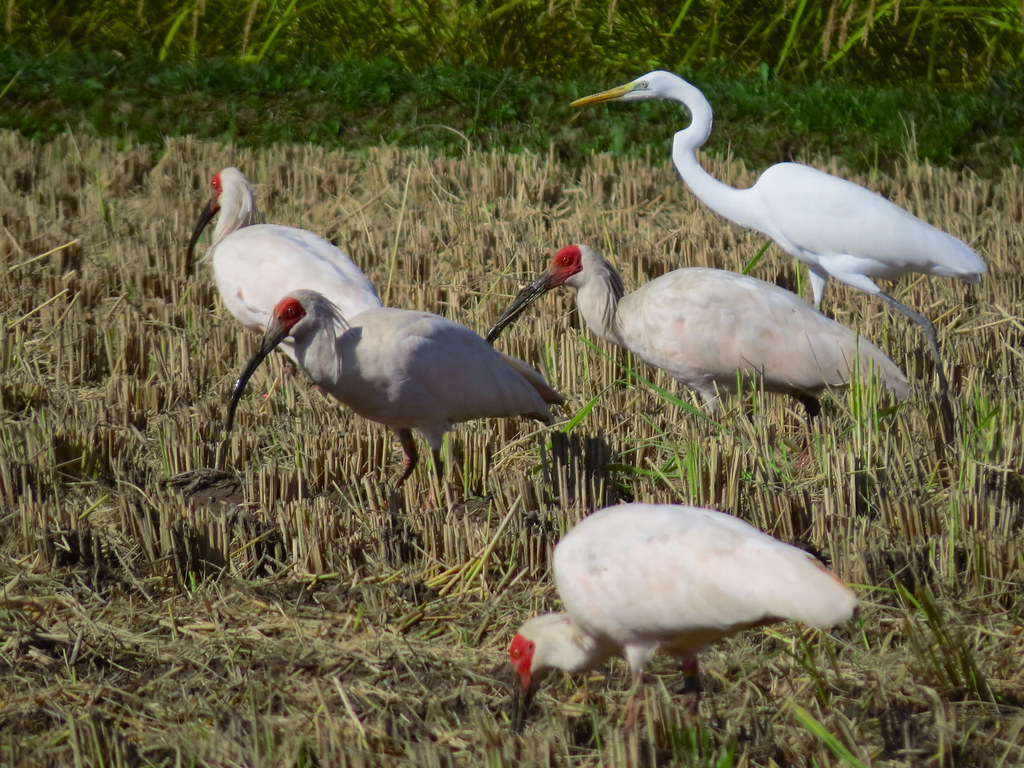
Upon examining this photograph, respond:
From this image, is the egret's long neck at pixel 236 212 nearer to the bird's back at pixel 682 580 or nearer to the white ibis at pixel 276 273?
the white ibis at pixel 276 273

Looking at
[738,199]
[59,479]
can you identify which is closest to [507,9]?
[738,199]

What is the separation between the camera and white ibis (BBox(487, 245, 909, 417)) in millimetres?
4953

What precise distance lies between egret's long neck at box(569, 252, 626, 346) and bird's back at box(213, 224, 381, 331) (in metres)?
0.87

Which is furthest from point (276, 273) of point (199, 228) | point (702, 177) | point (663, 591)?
point (663, 591)

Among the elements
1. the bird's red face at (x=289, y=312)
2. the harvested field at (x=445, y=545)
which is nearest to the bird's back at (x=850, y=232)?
the harvested field at (x=445, y=545)

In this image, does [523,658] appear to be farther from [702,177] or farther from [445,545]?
[702,177]

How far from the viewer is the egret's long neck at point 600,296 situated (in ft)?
18.0

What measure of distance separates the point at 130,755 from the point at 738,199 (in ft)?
13.2

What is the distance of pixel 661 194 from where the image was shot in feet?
28.9

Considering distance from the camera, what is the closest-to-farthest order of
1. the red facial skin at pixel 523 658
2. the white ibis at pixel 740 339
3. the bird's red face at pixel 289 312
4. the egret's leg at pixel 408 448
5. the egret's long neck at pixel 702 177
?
the red facial skin at pixel 523 658 < the bird's red face at pixel 289 312 < the egret's leg at pixel 408 448 < the white ibis at pixel 740 339 < the egret's long neck at pixel 702 177

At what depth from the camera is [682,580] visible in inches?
111

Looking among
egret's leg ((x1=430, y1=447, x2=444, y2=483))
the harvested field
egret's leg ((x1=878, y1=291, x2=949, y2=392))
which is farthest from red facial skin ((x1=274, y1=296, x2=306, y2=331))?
egret's leg ((x1=878, y1=291, x2=949, y2=392))

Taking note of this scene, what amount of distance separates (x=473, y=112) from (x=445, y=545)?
312 inches

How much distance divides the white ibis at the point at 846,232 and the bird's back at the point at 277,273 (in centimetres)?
178
